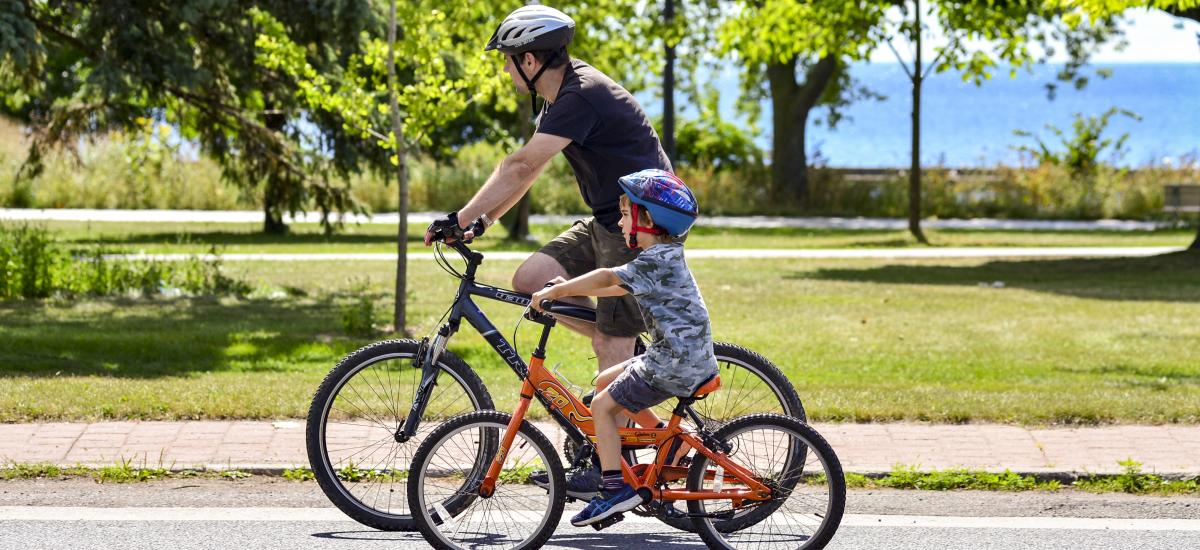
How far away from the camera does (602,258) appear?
226 inches

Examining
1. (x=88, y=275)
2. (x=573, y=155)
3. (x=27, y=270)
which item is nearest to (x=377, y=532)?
(x=573, y=155)

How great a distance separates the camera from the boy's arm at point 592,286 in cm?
508

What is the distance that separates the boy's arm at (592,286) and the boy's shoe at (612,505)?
0.70 m

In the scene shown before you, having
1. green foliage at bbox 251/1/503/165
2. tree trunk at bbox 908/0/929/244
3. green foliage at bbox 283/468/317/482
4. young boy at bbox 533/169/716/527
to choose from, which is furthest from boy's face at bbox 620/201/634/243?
tree trunk at bbox 908/0/929/244

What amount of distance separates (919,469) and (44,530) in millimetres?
3619

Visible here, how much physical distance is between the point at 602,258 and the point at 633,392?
0.70 m

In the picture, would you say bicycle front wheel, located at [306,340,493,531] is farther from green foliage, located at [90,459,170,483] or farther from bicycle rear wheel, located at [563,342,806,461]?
green foliage, located at [90,459,170,483]

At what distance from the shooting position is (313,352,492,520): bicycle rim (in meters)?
5.71

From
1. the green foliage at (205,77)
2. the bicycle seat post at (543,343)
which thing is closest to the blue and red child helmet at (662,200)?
the bicycle seat post at (543,343)

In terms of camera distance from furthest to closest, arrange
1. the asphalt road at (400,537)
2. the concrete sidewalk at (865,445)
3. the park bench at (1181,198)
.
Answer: the park bench at (1181,198)
the concrete sidewalk at (865,445)
the asphalt road at (400,537)

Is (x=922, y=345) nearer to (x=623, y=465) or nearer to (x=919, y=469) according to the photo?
(x=919, y=469)

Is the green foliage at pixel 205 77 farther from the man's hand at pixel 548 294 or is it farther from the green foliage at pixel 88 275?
the man's hand at pixel 548 294

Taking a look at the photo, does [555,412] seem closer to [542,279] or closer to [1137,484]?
[542,279]

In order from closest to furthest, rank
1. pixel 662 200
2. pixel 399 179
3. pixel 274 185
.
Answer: pixel 662 200 < pixel 399 179 < pixel 274 185
